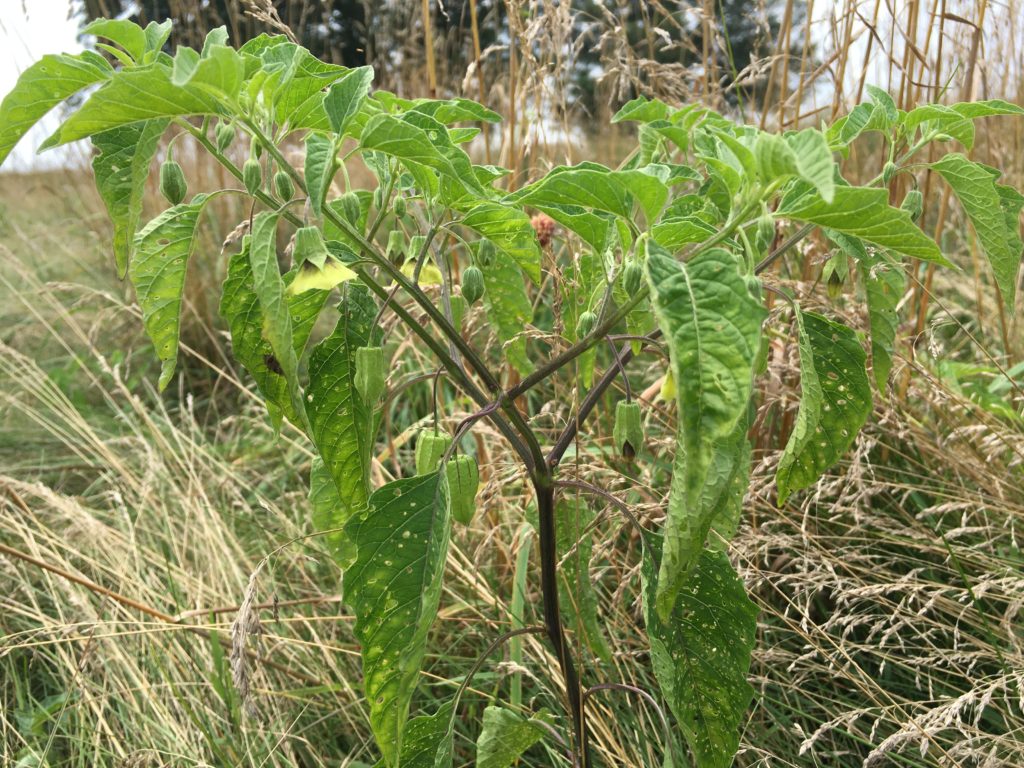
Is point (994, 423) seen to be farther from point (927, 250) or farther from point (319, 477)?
point (319, 477)

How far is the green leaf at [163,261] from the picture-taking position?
0.66 metres

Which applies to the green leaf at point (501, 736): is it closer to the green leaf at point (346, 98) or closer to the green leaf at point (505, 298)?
the green leaf at point (505, 298)

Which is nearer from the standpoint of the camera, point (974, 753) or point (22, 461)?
point (974, 753)

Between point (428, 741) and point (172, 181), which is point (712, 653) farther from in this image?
point (172, 181)

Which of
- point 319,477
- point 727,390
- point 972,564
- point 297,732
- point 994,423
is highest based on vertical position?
point 727,390

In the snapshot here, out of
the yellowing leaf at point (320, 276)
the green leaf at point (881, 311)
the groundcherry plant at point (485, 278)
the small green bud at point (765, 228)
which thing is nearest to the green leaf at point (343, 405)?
the groundcherry plant at point (485, 278)

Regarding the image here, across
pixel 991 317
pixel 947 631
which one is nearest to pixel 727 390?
pixel 947 631

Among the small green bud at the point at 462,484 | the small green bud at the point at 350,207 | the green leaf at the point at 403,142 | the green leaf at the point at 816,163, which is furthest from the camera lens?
the small green bud at the point at 462,484

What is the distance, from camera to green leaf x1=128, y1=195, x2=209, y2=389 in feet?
2.15

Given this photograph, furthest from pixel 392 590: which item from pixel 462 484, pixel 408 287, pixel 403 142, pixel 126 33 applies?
pixel 126 33

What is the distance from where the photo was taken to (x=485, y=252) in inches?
30.6

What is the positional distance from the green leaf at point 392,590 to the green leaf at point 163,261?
7.9 inches

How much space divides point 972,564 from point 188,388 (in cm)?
232

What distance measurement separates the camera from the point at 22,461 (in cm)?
232
